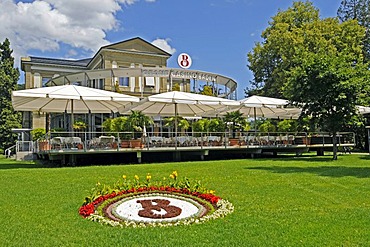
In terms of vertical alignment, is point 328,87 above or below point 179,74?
below

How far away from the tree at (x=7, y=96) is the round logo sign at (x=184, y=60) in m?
22.2

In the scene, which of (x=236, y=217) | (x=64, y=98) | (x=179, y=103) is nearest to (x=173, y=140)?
(x=179, y=103)

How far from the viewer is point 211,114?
83.7ft

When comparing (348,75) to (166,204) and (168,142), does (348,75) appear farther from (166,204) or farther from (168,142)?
(166,204)

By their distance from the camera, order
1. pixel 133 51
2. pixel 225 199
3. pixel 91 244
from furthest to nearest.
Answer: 1. pixel 133 51
2. pixel 225 199
3. pixel 91 244

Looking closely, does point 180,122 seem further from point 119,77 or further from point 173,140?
point 119,77

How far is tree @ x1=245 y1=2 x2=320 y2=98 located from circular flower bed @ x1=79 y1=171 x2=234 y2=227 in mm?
27764

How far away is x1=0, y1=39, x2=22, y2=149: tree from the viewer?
42.2m

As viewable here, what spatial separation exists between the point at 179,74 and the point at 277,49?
39.3ft

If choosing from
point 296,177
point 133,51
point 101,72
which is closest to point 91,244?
point 296,177

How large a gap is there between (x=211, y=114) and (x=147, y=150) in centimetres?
837

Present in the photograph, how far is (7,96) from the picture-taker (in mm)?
47156

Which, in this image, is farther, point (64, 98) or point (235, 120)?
point (235, 120)

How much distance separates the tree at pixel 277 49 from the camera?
115 ft
